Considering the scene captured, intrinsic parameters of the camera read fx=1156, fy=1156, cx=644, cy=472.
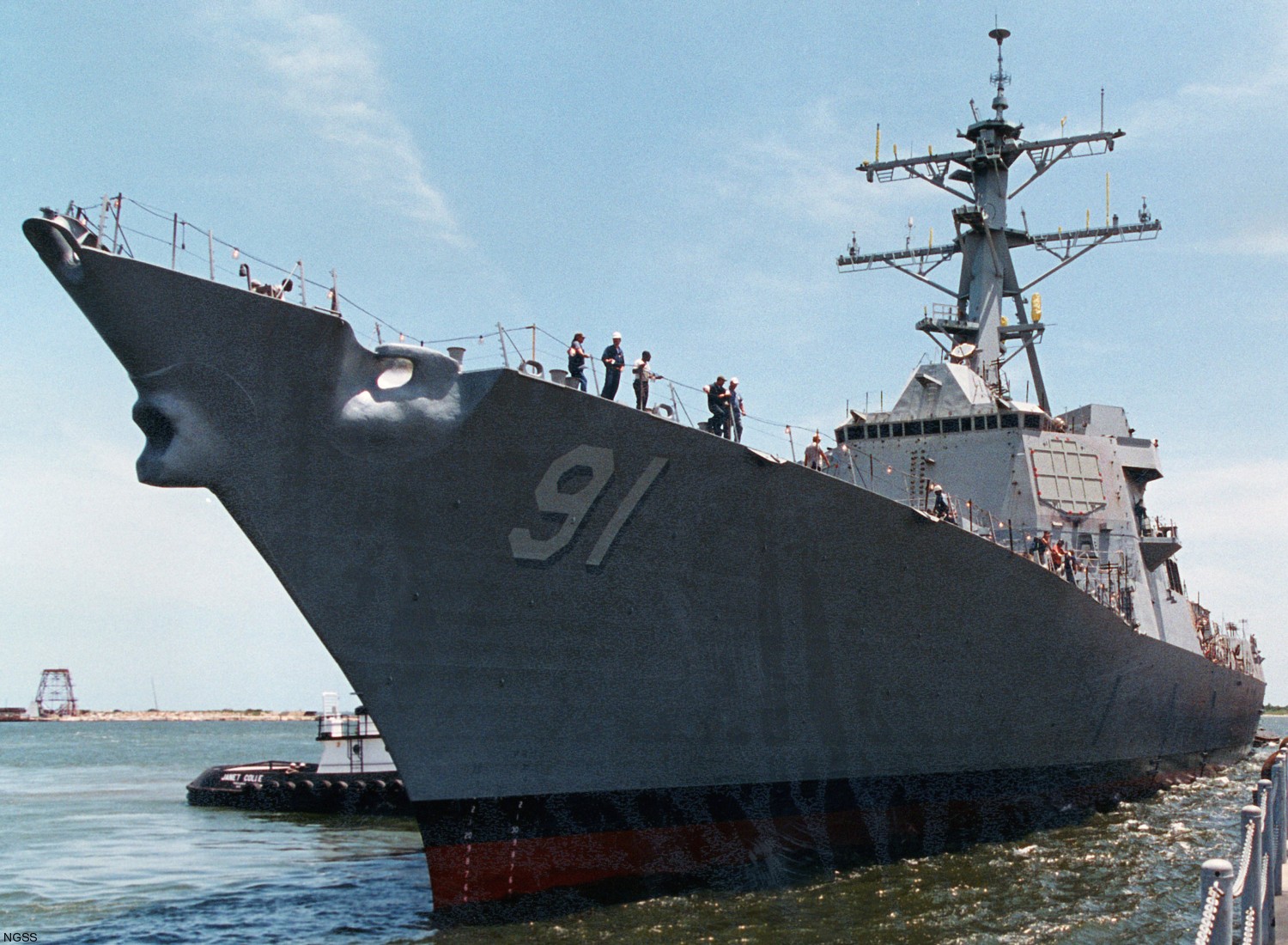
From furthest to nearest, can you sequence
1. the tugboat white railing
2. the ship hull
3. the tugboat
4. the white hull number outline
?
the tugboat, the white hull number outline, the ship hull, the tugboat white railing

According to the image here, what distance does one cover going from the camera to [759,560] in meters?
9.93

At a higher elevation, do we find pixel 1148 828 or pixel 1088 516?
pixel 1088 516

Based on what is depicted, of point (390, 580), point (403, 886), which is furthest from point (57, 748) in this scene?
point (390, 580)

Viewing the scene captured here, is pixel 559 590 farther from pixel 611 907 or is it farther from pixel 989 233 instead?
pixel 989 233

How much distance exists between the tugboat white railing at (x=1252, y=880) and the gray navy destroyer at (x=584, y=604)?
143 inches

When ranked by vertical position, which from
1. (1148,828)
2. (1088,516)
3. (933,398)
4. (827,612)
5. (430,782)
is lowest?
(1148,828)

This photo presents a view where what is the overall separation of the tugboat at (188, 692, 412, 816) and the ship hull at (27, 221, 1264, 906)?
35.3ft

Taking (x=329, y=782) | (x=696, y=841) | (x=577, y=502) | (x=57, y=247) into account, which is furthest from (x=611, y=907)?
(x=329, y=782)

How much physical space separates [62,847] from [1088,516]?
49.9 ft

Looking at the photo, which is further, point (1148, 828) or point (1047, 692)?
point (1148, 828)

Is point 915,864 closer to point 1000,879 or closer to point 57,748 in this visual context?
point 1000,879

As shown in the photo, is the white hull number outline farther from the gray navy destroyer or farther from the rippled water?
A: the rippled water

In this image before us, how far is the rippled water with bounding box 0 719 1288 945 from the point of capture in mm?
8766

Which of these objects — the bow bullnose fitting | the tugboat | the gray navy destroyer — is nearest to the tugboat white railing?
the gray navy destroyer
